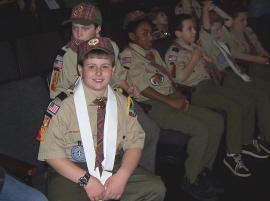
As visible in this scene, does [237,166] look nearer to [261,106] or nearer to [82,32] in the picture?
[261,106]

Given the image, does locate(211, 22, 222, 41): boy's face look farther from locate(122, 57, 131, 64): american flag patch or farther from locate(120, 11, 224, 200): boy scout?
locate(122, 57, 131, 64): american flag patch

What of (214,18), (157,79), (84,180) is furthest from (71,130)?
(214,18)

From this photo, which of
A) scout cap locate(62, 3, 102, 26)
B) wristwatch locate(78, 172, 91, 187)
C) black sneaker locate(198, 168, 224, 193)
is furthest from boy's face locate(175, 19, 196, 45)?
wristwatch locate(78, 172, 91, 187)

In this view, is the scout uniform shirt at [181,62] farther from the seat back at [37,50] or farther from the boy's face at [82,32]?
the seat back at [37,50]

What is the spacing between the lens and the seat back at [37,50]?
298cm

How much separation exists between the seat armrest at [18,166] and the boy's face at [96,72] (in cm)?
54

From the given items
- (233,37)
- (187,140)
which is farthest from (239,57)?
(187,140)

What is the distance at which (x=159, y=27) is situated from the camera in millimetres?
4137

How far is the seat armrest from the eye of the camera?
1.67m

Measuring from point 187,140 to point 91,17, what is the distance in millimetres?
1115

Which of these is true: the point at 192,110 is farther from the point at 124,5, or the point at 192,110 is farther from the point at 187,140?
the point at 124,5

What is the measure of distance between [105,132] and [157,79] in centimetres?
106

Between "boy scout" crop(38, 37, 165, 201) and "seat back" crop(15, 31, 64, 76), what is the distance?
1.04 m

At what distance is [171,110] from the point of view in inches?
111
